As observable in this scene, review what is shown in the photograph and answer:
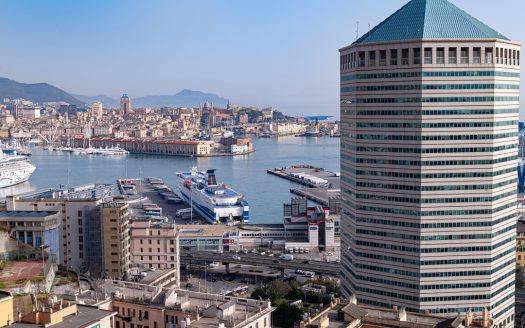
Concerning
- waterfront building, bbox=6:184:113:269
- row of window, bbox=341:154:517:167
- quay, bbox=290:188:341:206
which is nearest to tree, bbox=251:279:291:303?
row of window, bbox=341:154:517:167

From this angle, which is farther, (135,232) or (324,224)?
(324,224)

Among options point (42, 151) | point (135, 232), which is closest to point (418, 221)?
point (135, 232)

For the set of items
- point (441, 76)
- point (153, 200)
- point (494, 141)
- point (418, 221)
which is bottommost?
point (153, 200)

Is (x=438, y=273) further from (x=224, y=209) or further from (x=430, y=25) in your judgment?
(x=224, y=209)

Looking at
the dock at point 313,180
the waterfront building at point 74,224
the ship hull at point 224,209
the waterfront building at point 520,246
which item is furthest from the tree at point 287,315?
the dock at point 313,180

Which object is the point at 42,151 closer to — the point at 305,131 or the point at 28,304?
the point at 305,131

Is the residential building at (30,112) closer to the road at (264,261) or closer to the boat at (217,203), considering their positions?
the boat at (217,203)

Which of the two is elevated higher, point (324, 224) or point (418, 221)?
point (418, 221)
